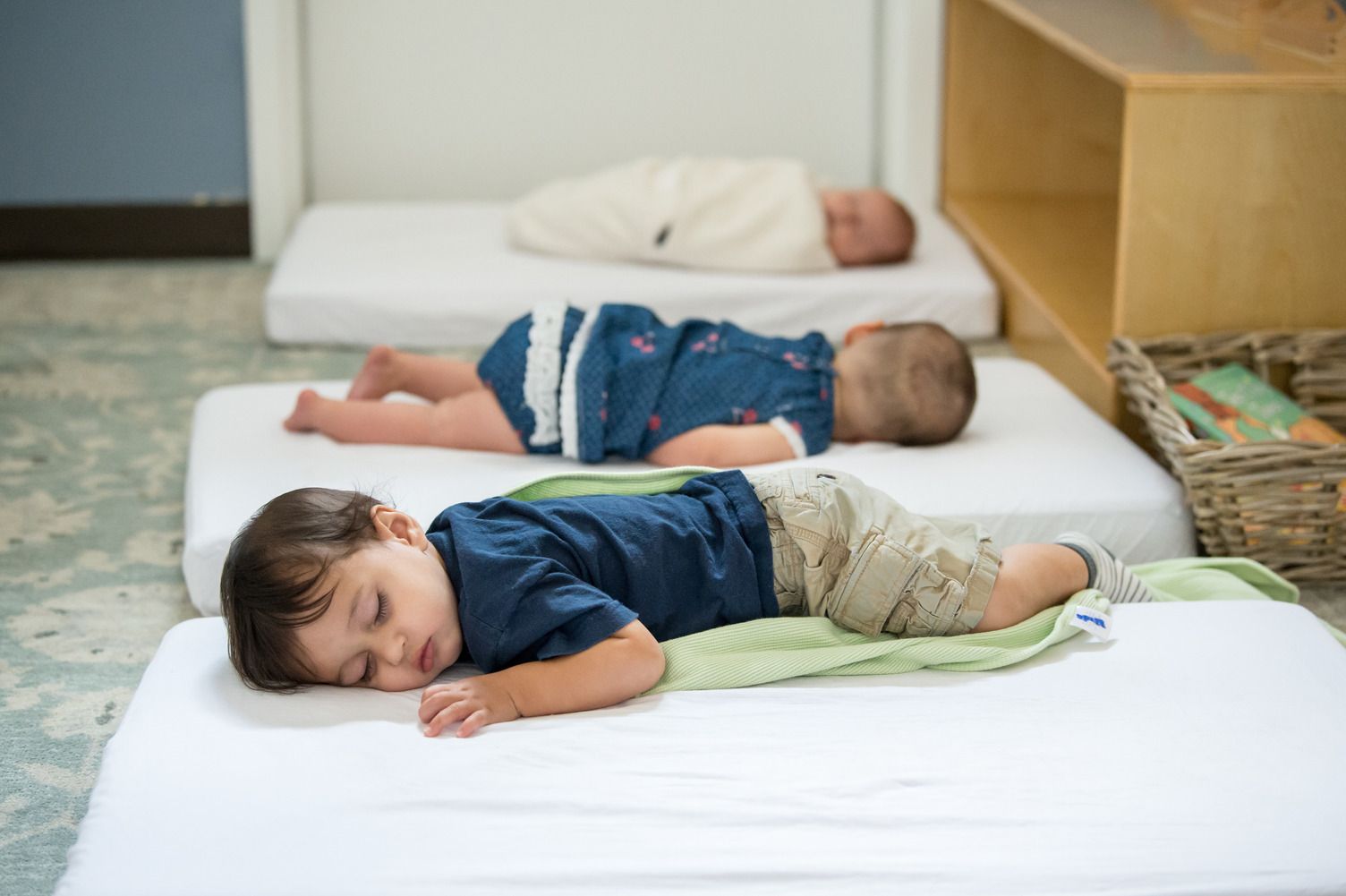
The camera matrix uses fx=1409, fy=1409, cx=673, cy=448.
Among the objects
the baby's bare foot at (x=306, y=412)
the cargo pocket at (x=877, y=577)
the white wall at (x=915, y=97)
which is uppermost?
the white wall at (x=915, y=97)

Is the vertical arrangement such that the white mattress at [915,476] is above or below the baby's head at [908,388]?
below

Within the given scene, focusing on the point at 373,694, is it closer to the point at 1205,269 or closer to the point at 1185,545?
the point at 1185,545

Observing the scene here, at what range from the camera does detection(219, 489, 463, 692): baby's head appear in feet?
4.15

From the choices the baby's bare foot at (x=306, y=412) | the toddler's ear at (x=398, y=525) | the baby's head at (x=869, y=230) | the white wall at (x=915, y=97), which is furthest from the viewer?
the white wall at (x=915, y=97)

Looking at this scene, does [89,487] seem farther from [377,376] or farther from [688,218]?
[688,218]

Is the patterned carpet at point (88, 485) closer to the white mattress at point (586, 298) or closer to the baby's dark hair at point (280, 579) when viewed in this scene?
the white mattress at point (586, 298)

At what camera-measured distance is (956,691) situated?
4.46 ft

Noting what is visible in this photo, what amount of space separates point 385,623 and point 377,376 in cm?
83

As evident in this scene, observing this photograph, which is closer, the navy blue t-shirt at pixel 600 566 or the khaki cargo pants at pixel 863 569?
the navy blue t-shirt at pixel 600 566

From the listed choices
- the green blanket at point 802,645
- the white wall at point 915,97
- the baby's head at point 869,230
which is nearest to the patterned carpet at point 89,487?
the green blanket at point 802,645

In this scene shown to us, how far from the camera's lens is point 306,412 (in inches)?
79.4

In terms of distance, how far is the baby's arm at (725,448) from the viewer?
191 cm

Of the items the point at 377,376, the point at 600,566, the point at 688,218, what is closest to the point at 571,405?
the point at 377,376

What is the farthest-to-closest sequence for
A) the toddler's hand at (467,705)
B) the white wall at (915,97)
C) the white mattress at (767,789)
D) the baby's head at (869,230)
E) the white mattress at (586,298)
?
the white wall at (915,97) < the baby's head at (869,230) < the white mattress at (586,298) < the toddler's hand at (467,705) < the white mattress at (767,789)
